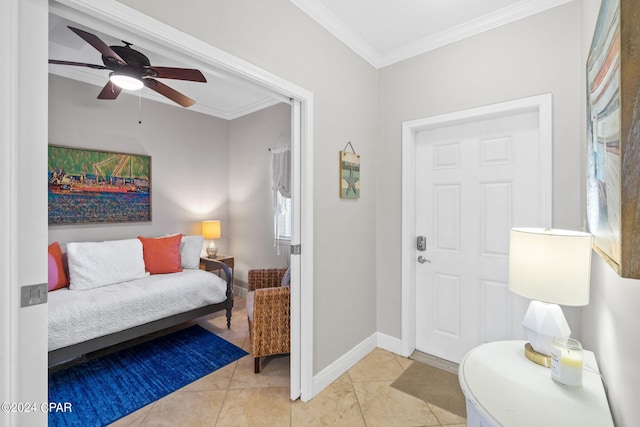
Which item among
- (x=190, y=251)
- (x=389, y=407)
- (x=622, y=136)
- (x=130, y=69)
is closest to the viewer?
(x=622, y=136)

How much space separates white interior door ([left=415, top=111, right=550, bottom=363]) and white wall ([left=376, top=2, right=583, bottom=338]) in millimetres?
161

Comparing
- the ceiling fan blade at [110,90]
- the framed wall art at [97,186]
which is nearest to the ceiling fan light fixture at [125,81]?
the ceiling fan blade at [110,90]

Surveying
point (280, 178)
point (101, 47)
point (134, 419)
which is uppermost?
point (101, 47)

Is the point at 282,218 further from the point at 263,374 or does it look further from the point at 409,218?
the point at 263,374

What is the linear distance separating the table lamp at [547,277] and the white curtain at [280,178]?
266 cm

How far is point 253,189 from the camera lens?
4129 millimetres

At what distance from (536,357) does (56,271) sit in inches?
140

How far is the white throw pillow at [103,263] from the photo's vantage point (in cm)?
268

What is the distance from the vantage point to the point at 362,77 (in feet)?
8.45

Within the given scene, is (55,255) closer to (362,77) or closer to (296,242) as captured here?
(296,242)

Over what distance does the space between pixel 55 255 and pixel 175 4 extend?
257 centimetres

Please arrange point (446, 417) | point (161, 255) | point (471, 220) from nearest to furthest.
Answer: point (446, 417)
point (471, 220)
point (161, 255)

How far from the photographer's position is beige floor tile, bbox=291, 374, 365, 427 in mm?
1795

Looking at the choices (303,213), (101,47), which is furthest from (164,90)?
(303,213)
